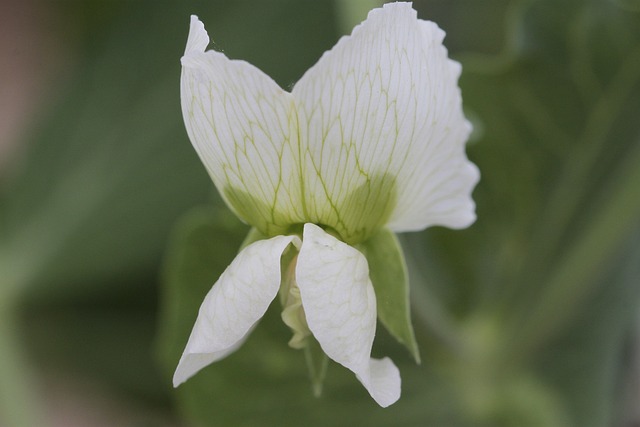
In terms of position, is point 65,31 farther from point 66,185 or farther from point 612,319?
point 612,319

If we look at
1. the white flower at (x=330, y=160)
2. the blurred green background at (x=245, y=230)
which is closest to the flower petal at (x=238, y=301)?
the white flower at (x=330, y=160)

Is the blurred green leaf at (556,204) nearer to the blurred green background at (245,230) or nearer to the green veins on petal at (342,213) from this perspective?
the blurred green background at (245,230)

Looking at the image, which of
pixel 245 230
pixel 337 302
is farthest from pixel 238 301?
pixel 245 230

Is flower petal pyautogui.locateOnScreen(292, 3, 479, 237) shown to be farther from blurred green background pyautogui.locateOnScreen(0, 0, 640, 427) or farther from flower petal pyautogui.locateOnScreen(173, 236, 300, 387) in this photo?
blurred green background pyautogui.locateOnScreen(0, 0, 640, 427)

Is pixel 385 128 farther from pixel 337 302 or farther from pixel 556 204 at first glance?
pixel 556 204

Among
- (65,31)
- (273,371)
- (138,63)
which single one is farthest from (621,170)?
(65,31)

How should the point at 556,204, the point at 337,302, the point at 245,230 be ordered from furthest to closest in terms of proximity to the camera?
1. the point at 556,204
2. the point at 245,230
3. the point at 337,302

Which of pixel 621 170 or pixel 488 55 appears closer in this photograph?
pixel 621 170
